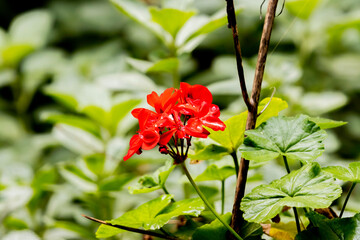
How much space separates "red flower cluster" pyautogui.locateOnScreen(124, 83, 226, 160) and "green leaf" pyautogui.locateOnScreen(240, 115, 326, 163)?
0.05m

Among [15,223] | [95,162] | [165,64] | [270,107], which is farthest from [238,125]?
[15,223]

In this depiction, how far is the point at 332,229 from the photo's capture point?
36 centimetres

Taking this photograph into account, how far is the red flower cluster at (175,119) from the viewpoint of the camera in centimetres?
36

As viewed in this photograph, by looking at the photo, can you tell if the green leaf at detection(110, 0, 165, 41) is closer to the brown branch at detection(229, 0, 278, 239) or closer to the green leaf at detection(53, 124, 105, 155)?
the green leaf at detection(53, 124, 105, 155)

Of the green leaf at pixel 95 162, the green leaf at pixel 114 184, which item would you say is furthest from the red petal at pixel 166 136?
the green leaf at pixel 95 162

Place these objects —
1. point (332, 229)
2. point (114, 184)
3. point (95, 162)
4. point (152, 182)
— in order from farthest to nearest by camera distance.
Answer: point (95, 162) < point (114, 184) < point (152, 182) < point (332, 229)

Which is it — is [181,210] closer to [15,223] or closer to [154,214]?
[154,214]

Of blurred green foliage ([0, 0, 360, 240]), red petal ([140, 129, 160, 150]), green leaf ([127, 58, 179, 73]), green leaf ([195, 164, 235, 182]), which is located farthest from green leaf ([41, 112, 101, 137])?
red petal ([140, 129, 160, 150])

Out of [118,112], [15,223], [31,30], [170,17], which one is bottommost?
[15,223]

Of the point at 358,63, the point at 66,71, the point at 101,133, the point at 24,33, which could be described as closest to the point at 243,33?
the point at 358,63

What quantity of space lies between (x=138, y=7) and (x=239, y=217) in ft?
1.94

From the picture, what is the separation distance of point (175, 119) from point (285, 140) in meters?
0.12

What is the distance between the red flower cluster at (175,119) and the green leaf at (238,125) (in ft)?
0.14

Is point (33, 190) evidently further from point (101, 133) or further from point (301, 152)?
point (301, 152)
